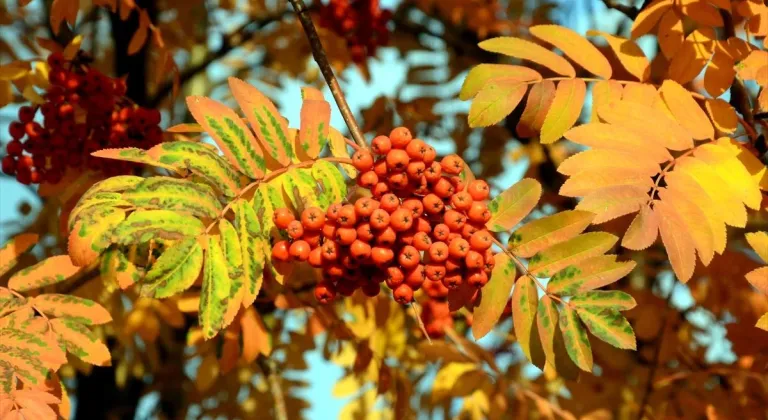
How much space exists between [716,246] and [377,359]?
153 centimetres

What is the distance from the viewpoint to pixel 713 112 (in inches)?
79.4

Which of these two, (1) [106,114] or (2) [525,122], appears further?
(1) [106,114]

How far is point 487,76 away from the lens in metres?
2.01

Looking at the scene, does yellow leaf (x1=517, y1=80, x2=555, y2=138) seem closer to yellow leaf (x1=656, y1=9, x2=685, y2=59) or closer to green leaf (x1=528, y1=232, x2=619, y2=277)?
yellow leaf (x1=656, y1=9, x2=685, y2=59)

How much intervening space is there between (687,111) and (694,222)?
0.36 meters

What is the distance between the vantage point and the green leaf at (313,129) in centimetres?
175

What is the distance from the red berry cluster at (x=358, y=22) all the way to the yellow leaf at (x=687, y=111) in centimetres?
185

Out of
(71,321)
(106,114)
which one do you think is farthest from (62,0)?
(71,321)

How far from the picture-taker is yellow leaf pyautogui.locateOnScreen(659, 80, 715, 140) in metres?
1.93

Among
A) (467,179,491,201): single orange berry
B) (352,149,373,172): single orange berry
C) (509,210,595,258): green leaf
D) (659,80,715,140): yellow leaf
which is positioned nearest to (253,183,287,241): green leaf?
(352,149,373,172): single orange berry

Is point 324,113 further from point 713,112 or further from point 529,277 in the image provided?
point 713,112

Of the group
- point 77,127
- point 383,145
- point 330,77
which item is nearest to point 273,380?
point 77,127

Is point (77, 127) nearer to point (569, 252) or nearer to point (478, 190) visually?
point (478, 190)

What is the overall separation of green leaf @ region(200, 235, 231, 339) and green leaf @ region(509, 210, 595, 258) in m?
0.58
